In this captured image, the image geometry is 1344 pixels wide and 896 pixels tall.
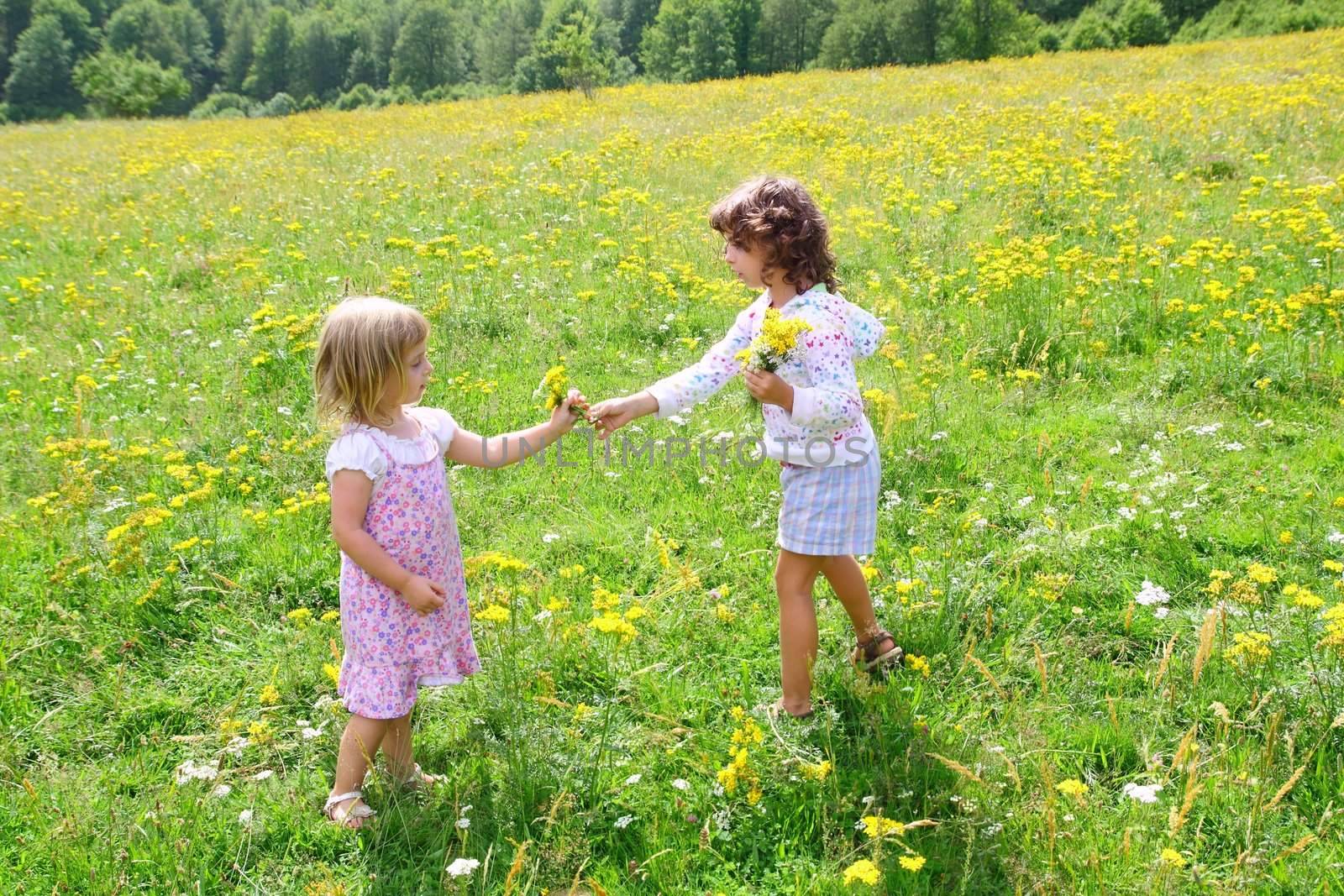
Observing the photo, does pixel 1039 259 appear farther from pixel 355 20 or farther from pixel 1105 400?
pixel 355 20

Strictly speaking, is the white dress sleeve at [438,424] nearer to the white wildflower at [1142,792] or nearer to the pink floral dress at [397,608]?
the pink floral dress at [397,608]

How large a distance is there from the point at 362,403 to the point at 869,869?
174 cm

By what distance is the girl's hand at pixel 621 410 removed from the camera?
2855mm

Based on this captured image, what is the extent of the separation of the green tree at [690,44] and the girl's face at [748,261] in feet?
167

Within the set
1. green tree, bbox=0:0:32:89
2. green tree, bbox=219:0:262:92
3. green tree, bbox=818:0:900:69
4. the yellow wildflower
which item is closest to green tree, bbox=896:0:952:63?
green tree, bbox=818:0:900:69

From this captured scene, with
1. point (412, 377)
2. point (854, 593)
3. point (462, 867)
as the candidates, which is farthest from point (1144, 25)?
point (462, 867)

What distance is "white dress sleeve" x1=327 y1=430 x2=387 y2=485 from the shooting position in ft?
7.92

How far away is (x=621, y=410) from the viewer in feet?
9.41

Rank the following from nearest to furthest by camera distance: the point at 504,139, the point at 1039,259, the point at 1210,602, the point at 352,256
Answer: the point at 1210,602
the point at 1039,259
the point at 352,256
the point at 504,139

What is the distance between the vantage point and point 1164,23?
124 feet

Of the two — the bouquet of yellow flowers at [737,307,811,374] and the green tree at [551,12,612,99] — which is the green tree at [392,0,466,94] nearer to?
the green tree at [551,12,612,99]

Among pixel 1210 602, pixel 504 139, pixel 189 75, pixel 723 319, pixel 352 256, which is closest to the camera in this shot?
pixel 1210 602

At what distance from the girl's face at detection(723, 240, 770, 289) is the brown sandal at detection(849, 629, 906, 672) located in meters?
1.26

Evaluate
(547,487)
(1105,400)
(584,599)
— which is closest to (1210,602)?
(1105,400)
